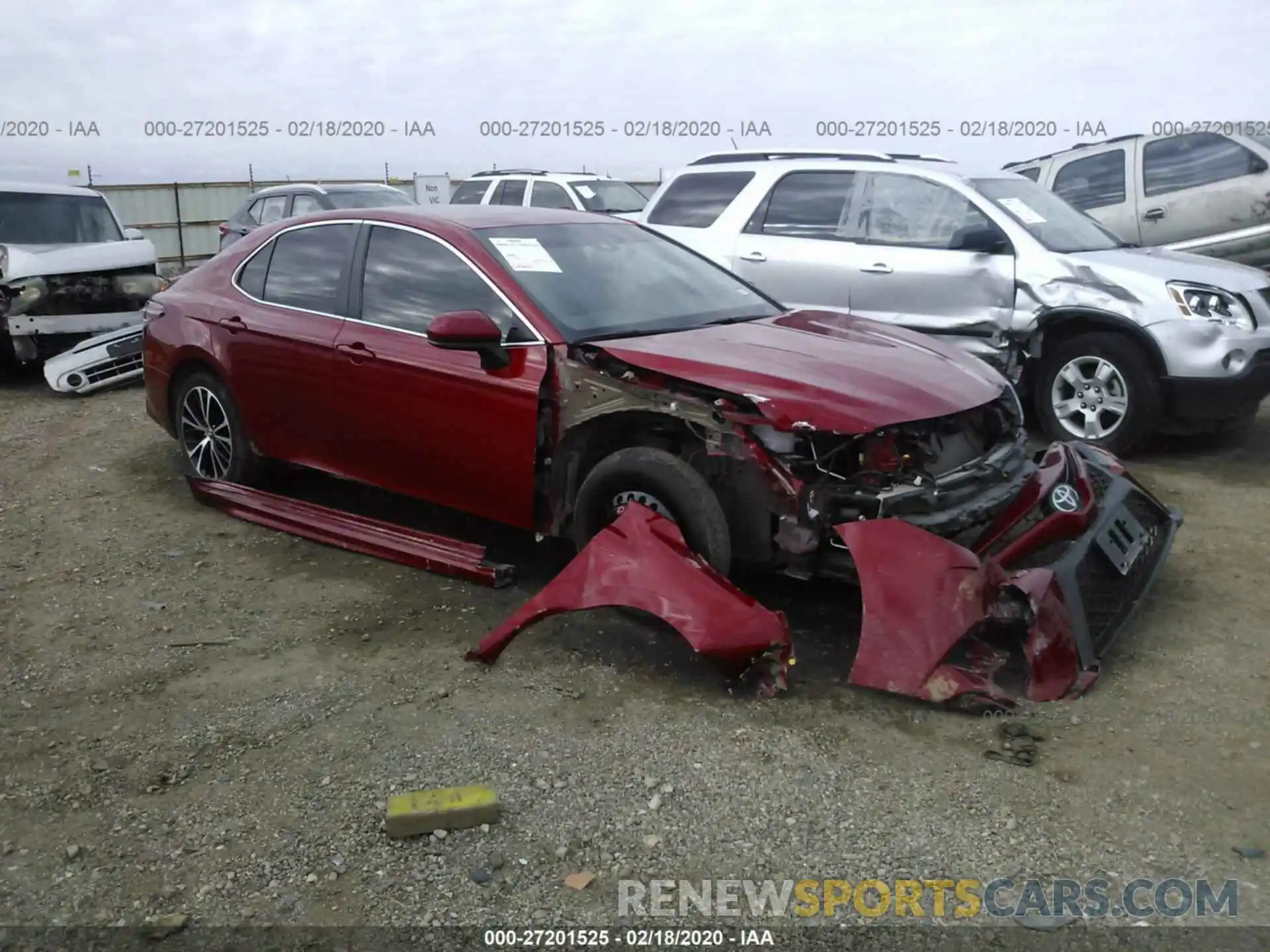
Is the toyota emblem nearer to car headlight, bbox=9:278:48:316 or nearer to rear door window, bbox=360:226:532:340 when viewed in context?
rear door window, bbox=360:226:532:340

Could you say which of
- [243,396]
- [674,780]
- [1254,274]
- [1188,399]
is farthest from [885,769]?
[1254,274]

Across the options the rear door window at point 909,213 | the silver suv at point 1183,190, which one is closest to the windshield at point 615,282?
the rear door window at point 909,213

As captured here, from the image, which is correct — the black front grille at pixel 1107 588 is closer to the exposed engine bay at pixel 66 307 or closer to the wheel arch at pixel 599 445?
the wheel arch at pixel 599 445

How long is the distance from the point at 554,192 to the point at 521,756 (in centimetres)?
1224

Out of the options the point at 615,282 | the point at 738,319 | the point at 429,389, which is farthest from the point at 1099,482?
the point at 429,389

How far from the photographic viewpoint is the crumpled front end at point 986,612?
12.3ft

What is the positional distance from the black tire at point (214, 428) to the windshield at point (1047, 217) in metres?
4.77

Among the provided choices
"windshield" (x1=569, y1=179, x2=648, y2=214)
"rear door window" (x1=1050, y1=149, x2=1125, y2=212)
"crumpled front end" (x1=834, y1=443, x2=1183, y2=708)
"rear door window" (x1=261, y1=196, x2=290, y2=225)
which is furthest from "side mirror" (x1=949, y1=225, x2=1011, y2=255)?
"rear door window" (x1=261, y1=196, x2=290, y2=225)

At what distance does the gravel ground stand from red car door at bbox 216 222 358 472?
755 mm

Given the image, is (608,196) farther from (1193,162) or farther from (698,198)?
(1193,162)

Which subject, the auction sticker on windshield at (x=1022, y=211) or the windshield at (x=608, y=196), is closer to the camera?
the auction sticker on windshield at (x=1022, y=211)

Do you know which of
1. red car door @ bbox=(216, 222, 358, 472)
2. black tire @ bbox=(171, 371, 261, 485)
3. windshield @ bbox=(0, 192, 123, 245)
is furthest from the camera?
windshield @ bbox=(0, 192, 123, 245)

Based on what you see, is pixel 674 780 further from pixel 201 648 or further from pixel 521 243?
pixel 521 243

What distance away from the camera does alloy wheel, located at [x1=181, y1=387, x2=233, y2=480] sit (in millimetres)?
6133
